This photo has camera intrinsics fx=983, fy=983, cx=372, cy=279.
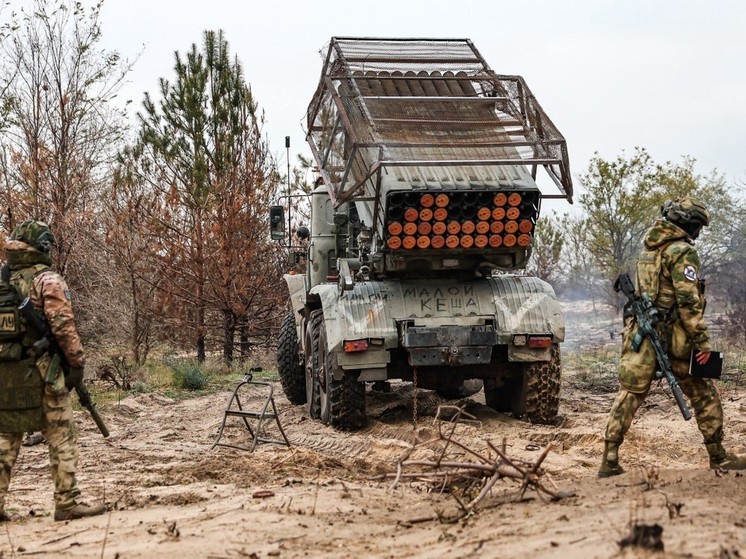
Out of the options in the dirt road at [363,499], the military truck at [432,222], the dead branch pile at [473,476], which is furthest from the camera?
the military truck at [432,222]

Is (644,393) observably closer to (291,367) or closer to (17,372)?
(17,372)

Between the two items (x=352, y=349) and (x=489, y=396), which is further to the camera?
(x=489, y=396)

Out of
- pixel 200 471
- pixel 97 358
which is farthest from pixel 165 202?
pixel 200 471

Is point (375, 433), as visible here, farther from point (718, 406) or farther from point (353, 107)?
point (718, 406)

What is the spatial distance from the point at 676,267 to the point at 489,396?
4723 millimetres

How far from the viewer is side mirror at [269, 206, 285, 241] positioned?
11461mm

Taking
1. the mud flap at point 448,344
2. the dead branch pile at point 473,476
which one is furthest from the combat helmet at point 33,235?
the mud flap at point 448,344

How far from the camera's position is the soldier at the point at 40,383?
20.5ft

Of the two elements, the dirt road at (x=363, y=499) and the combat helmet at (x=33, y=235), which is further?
the combat helmet at (x=33, y=235)

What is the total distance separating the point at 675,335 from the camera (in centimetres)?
662

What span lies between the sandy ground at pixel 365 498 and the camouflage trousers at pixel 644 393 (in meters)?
0.35

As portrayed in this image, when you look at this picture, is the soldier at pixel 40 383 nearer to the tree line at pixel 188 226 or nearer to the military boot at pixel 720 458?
the military boot at pixel 720 458

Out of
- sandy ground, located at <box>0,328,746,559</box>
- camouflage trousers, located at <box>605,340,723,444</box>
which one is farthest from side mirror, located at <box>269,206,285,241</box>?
camouflage trousers, located at <box>605,340,723,444</box>

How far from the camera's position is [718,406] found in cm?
659
